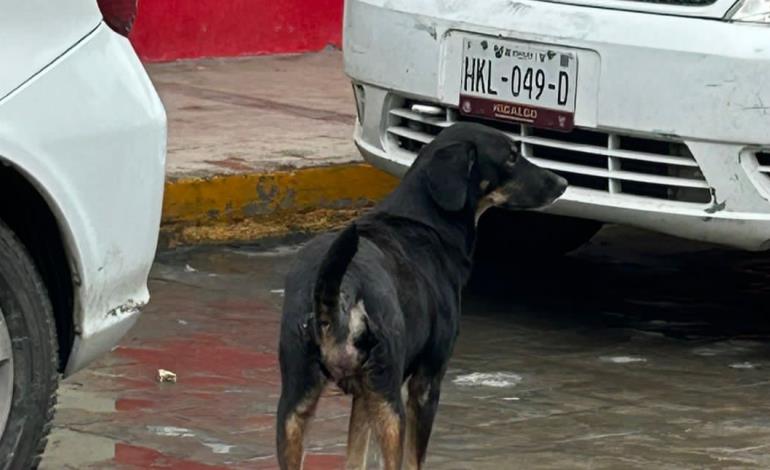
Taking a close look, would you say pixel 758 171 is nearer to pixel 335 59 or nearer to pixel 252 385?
pixel 252 385

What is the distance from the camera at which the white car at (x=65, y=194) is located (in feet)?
13.7

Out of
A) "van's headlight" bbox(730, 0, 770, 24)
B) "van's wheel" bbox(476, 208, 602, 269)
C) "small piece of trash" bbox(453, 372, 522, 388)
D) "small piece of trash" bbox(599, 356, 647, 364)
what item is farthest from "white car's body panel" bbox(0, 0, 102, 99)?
"van's wheel" bbox(476, 208, 602, 269)

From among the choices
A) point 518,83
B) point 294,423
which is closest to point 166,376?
point 518,83

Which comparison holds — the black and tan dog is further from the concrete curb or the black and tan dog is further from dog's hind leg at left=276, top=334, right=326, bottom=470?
the concrete curb

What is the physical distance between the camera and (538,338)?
6.40m

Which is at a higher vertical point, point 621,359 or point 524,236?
point 524,236

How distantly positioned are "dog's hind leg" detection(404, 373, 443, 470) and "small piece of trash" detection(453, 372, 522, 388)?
1.18 m

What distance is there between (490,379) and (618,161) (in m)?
0.79

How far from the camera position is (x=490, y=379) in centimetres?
586

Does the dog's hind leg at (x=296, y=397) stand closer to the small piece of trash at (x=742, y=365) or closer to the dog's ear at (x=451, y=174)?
the dog's ear at (x=451, y=174)

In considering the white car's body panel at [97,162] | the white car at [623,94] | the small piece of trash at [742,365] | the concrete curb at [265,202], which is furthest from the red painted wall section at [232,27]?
the white car's body panel at [97,162]

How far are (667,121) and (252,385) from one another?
146 centimetres

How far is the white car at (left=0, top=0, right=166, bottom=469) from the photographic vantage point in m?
4.19

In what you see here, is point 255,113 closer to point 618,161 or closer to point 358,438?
point 618,161
